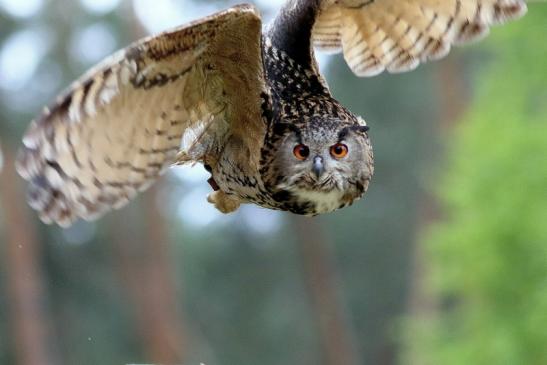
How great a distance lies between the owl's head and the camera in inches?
133

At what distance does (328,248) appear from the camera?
67.7ft

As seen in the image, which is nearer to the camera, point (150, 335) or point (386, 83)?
point (150, 335)

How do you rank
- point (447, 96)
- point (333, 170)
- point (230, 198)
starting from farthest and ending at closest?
1. point (447, 96)
2. point (230, 198)
3. point (333, 170)

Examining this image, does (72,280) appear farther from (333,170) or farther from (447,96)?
(333,170)

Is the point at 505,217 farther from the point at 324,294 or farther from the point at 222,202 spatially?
the point at 222,202

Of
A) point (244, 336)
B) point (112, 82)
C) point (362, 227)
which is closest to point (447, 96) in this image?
point (362, 227)

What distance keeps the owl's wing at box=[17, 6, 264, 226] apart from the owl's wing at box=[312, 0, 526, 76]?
0.75m

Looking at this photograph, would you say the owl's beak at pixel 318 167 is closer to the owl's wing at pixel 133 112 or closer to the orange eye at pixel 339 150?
the orange eye at pixel 339 150

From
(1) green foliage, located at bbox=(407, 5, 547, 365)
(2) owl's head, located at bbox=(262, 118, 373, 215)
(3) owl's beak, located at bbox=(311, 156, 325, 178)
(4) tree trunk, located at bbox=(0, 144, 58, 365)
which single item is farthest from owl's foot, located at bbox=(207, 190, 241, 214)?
(4) tree trunk, located at bbox=(0, 144, 58, 365)

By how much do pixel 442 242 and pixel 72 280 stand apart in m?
9.03

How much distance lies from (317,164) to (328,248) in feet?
56.9

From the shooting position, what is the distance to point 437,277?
13859mm

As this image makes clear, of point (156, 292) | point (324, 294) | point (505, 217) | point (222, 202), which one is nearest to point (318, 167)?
point (222, 202)

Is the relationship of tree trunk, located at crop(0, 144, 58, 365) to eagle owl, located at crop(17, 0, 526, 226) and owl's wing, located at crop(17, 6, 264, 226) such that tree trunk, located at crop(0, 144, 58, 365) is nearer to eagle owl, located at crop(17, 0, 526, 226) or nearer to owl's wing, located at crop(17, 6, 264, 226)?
eagle owl, located at crop(17, 0, 526, 226)
